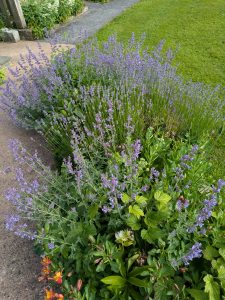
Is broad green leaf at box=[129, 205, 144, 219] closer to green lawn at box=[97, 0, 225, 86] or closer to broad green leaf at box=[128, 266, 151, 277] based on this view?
broad green leaf at box=[128, 266, 151, 277]

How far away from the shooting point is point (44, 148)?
3.49 meters

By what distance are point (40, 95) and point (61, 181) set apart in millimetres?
1451

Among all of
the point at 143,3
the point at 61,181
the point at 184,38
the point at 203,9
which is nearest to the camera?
the point at 61,181

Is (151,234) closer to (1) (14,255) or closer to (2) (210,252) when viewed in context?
(2) (210,252)

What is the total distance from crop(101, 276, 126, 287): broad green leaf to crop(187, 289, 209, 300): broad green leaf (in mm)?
407

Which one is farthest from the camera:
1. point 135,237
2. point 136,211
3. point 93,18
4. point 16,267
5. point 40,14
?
point 93,18

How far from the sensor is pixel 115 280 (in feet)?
5.98

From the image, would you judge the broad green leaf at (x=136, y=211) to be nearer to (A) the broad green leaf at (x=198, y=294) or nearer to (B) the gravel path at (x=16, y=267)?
(A) the broad green leaf at (x=198, y=294)

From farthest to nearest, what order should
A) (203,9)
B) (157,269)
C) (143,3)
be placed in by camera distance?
1. (143,3)
2. (203,9)
3. (157,269)

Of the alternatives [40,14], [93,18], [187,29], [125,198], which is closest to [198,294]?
[125,198]

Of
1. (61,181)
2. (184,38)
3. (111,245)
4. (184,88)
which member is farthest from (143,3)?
(111,245)

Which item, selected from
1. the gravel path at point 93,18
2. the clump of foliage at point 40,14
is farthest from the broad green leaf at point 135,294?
the clump of foliage at point 40,14

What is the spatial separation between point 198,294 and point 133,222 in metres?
0.58

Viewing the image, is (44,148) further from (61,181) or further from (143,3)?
(143,3)
